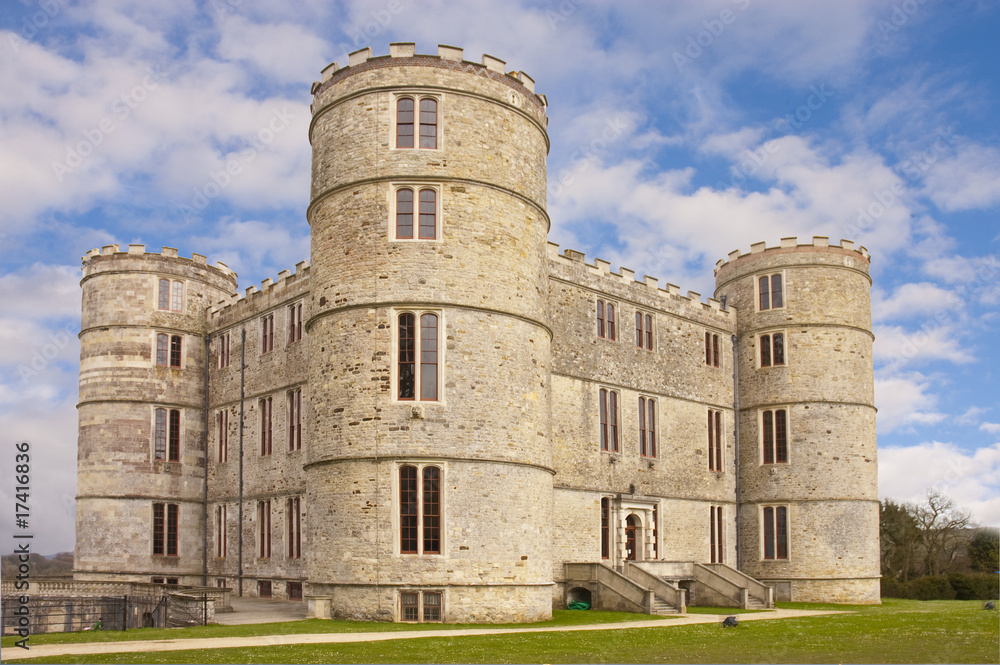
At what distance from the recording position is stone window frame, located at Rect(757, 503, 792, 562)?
122 feet

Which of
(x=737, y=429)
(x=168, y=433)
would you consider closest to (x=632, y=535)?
(x=737, y=429)

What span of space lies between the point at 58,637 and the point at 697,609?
63.2ft

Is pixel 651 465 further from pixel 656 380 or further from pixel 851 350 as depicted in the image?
pixel 851 350

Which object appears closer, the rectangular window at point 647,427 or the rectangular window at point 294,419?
the rectangular window at point 294,419

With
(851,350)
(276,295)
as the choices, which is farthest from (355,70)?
(851,350)

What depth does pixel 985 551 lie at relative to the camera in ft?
170

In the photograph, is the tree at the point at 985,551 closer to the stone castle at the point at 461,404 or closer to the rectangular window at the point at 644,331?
the stone castle at the point at 461,404

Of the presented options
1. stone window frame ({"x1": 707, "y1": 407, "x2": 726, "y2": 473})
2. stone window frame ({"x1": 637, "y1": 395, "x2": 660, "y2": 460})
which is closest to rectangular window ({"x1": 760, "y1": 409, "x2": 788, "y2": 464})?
stone window frame ({"x1": 707, "y1": 407, "x2": 726, "y2": 473})

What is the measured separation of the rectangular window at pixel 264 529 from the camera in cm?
3428

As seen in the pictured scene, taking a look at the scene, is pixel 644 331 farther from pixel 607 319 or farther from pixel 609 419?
pixel 609 419

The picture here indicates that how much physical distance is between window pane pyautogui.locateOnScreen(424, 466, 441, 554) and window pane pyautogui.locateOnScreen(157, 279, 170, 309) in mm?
19275

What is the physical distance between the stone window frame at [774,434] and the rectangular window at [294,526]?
17.8 m

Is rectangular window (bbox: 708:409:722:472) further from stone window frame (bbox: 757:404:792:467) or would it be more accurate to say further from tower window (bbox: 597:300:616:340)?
tower window (bbox: 597:300:616:340)

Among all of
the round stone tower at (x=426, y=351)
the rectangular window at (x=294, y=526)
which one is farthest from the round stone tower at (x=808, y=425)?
the rectangular window at (x=294, y=526)
